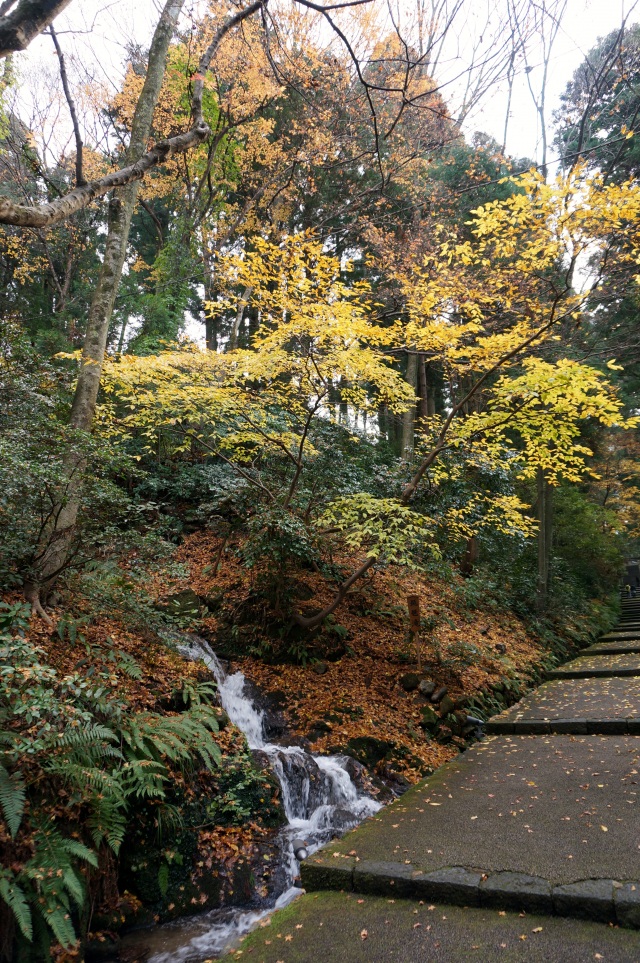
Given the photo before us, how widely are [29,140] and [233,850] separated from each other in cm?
1905

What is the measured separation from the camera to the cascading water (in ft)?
11.1

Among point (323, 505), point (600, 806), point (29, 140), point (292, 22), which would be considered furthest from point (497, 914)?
point (29, 140)

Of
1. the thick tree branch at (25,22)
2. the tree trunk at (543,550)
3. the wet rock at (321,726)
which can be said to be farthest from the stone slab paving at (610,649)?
the thick tree branch at (25,22)

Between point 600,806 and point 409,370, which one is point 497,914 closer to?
point 600,806

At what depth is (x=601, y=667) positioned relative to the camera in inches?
348

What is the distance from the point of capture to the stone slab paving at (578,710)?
5398 mm

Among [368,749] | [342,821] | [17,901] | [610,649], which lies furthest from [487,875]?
[610,649]

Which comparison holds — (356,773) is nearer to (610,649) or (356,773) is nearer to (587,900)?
Answer: (587,900)

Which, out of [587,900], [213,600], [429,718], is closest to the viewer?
[587,900]

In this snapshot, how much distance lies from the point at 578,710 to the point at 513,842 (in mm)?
3566

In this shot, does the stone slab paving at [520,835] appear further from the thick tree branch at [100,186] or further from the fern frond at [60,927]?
the thick tree branch at [100,186]

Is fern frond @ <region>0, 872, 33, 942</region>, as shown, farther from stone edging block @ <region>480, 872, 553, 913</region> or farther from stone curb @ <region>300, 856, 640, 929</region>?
stone edging block @ <region>480, 872, 553, 913</region>

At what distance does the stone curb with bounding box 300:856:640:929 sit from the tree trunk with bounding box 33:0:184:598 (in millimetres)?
3719

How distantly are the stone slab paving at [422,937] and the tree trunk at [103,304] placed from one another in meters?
3.74
